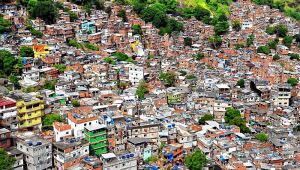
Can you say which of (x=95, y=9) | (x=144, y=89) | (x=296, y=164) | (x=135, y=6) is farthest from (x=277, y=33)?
(x=296, y=164)

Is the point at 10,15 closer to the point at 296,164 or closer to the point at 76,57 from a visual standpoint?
the point at 76,57

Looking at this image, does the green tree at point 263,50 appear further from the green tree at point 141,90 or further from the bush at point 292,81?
the green tree at point 141,90

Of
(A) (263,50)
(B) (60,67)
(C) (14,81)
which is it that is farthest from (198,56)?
(C) (14,81)

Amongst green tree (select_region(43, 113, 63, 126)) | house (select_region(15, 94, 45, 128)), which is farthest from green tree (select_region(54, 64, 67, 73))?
green tree (select_region(43, 113, 63, 126))

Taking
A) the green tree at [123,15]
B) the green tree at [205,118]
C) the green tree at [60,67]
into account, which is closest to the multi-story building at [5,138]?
the green tree at [60,67]

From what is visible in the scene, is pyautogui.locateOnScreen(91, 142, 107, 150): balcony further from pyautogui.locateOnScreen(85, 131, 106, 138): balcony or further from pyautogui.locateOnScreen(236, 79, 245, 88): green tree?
pyautogui.locateOnScreen(236, 79, 245, 88): green tree
